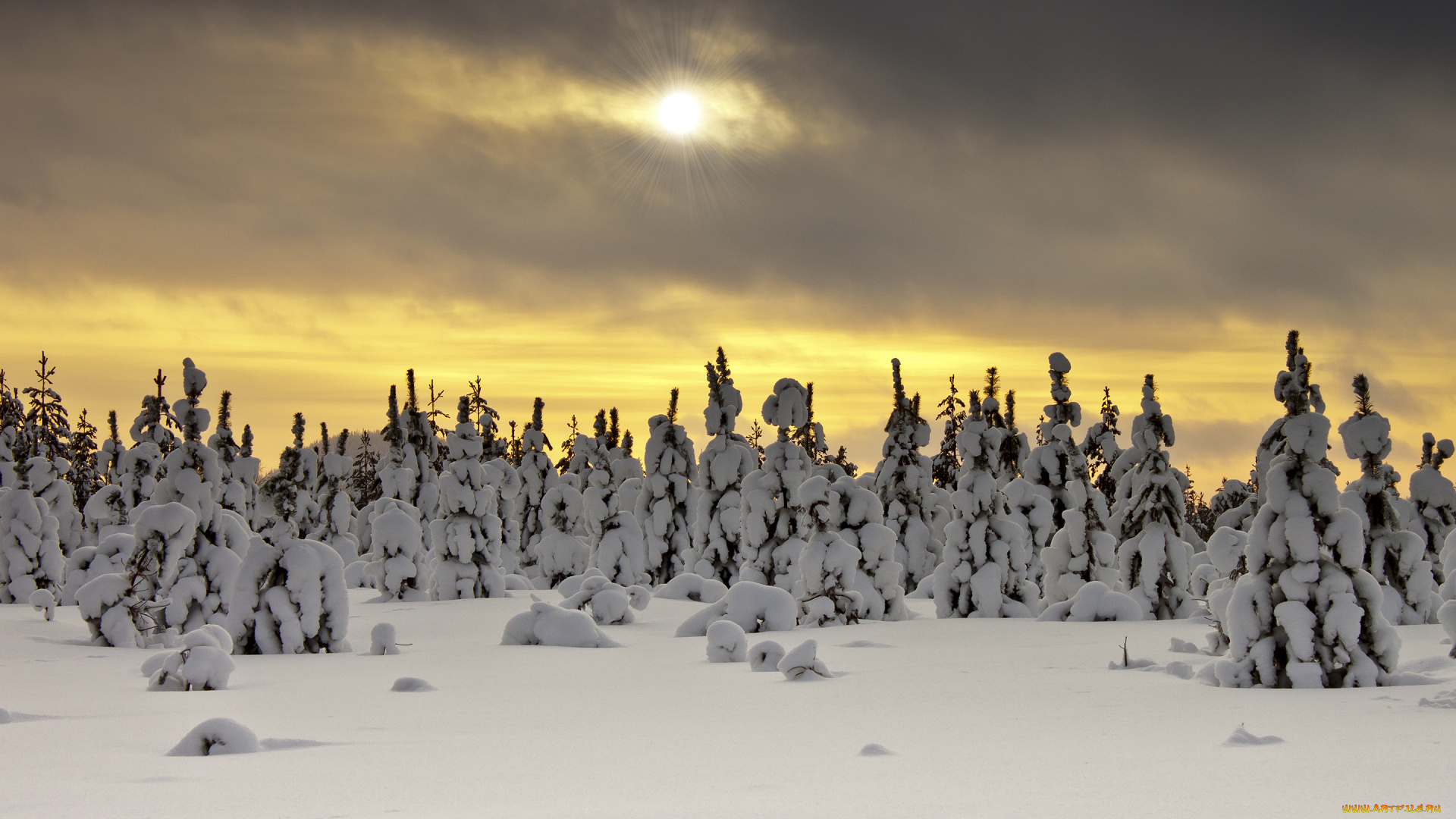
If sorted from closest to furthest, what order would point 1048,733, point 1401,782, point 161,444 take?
point 1401,782 < point 1048,733 < point 161,444

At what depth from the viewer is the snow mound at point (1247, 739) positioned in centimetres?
787

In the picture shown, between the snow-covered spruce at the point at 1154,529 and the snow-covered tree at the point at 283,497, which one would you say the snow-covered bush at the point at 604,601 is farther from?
the snow-covered spruce at the point at 1154,529

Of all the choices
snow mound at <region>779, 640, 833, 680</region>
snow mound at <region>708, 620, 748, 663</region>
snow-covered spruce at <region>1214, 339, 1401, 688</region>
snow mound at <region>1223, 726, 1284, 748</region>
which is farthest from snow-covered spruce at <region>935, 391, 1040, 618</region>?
snow mound at <region>1223, 726, 1284, 748</region>

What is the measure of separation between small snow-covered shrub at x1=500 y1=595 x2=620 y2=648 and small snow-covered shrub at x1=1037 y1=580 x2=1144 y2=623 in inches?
387

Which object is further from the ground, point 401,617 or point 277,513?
point 277,513

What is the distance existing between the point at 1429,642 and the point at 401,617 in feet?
60.4

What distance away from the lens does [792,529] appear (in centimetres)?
2627

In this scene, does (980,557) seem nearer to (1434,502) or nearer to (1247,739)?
(1434,502)

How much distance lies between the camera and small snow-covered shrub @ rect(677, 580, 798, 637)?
1884 cm

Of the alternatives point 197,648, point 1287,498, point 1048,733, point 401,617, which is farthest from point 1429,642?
point 401,617

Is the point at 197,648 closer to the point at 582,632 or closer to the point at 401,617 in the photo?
the point at 582,632

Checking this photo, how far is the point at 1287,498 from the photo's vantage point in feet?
39.9

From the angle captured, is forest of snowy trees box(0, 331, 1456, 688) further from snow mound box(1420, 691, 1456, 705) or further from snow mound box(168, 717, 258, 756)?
snow mound box(168, 717, 258, 756)

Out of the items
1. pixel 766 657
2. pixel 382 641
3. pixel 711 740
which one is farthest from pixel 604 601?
pixel 711 740
